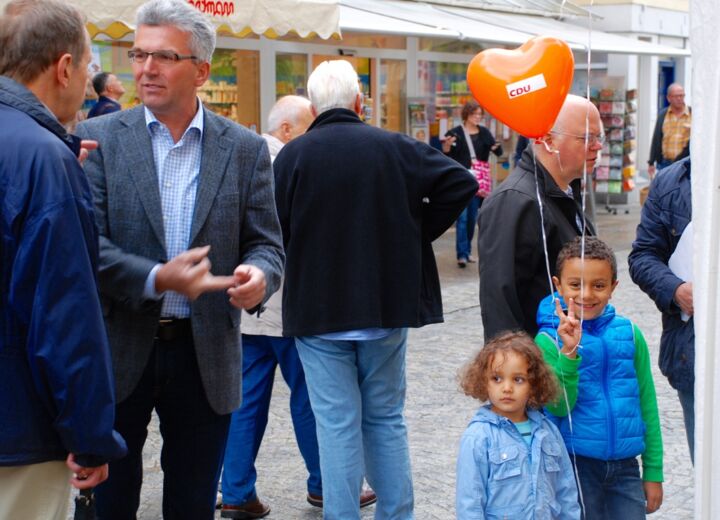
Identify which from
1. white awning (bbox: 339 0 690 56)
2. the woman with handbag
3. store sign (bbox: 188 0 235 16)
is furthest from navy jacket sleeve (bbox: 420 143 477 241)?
the woman with handbag

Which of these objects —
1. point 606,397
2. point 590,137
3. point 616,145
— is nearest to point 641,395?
point 606,397

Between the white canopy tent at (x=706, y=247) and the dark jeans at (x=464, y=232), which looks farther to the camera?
the dark jeans at (x=464, y=232)

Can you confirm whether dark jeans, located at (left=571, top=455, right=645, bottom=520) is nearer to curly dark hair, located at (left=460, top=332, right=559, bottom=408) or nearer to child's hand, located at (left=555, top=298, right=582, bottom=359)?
curly dark hair, located at (left=460, top=332, right=559, bottom=408)

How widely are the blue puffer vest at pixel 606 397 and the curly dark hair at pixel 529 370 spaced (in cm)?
13

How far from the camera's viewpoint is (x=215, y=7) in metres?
7.55

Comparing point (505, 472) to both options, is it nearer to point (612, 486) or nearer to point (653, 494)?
point (612, 486)

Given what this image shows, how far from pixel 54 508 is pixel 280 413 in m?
3.91

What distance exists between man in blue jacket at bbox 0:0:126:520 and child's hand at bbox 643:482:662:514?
6.03ft

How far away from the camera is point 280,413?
6387 millimetres

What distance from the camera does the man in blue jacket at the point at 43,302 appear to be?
7.67 feet

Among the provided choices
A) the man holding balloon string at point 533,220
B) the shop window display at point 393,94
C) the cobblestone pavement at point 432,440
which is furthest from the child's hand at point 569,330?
the shop window display at point 393,94

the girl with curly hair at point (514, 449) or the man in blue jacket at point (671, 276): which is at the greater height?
the man in blue jacket at point (671, 276)

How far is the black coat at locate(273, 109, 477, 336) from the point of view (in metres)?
4.07

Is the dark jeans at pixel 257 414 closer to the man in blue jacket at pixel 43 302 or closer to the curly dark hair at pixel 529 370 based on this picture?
the curly dark hair at pixel 529 370
